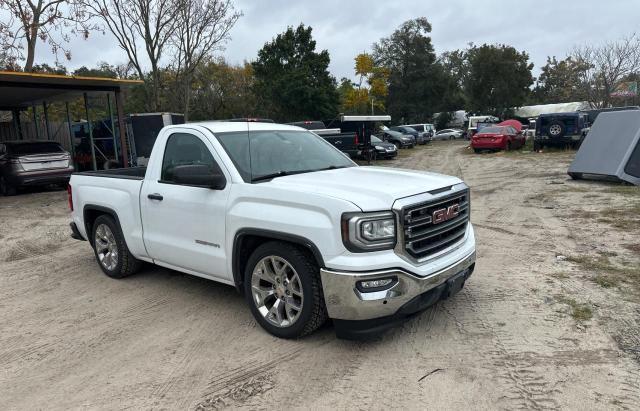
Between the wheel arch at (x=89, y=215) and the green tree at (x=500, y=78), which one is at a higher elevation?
the green tree at (x=500, y=78)

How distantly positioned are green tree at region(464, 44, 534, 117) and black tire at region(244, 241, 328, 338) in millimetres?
54792

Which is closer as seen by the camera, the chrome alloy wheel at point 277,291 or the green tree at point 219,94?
the chrome alloy wheel at point 277,291

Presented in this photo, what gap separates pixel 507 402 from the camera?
3094 mm

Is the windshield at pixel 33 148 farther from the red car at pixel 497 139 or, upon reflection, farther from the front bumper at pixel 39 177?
the red car at pixel 497 139

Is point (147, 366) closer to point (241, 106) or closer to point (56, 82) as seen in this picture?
point (56, 82)

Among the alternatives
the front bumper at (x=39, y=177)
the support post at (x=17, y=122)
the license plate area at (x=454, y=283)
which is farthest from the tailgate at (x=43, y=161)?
the license plate area at (x=454, y=283)

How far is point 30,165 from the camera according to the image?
1409 cm

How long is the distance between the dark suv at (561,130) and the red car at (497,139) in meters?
1.67

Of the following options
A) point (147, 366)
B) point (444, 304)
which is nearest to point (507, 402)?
point (444, 304)

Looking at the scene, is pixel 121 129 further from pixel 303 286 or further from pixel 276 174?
pixel 303 286

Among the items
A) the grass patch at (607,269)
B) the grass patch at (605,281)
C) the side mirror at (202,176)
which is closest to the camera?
the side mirror at (202,176)

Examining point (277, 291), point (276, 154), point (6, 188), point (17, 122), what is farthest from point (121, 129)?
point (277, 291)

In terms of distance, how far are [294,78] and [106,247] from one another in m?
33.7

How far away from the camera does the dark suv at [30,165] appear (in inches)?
549
